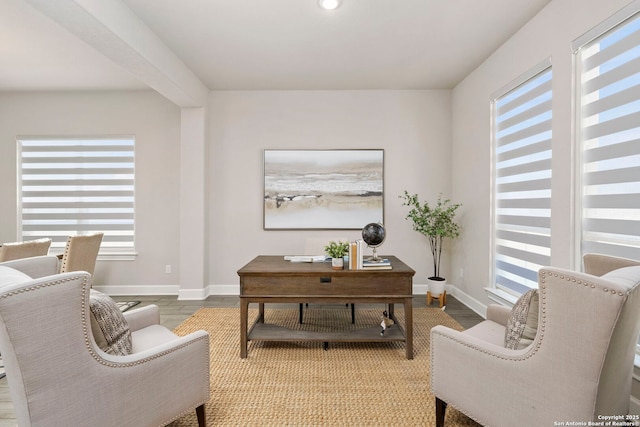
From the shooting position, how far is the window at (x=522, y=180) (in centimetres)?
254

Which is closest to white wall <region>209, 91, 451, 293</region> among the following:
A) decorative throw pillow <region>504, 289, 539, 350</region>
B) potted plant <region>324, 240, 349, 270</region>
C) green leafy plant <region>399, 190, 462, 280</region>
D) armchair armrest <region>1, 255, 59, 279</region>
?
green leafy plant <region>399, 190, 462, 280</region>

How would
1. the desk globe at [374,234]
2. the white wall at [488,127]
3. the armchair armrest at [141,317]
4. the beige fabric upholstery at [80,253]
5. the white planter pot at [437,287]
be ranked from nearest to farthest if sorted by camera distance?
the armchair armrest at [141,317], the white wall at [488,127], the desk globe at [374,234], the beige fabric upholstery at [80,253], the white planter pot at [437,287]

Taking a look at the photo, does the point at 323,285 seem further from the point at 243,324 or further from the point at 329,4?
the point at 329,4

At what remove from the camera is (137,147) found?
4316 millimetres

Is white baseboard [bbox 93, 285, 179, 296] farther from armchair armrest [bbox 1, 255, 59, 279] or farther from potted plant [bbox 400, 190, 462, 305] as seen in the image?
potted plant [bbox 400, 190, 462, 305]

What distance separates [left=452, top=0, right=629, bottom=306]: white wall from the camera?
87.4 inches

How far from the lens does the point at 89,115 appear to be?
14.1 ft

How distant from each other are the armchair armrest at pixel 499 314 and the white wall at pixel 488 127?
688mm

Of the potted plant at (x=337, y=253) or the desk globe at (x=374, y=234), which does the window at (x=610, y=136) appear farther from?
the potted plant at (x=337, y=253)

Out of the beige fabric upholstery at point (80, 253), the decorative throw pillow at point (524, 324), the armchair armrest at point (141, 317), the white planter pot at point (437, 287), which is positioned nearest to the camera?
the decorative throw pillow at point (524, 324)

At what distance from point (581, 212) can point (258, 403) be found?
2.49 metres

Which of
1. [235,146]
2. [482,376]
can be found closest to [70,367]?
[482,376]

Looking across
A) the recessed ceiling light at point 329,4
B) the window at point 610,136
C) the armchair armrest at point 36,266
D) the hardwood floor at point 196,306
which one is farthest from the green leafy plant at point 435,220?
the armchair armrest at point 36,266

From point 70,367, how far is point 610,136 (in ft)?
10.0
